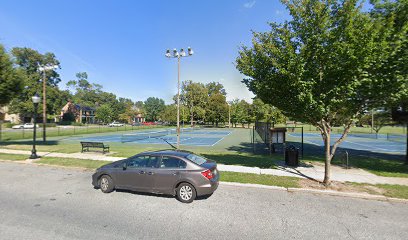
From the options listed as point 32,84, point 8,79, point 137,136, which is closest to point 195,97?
point 137,136

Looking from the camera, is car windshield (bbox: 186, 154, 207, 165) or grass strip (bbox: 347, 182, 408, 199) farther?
grass strip (bbox: 347, 182, 408, 199)

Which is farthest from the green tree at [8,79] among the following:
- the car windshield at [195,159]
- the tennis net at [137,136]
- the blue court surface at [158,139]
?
the car windshield at [195,159]

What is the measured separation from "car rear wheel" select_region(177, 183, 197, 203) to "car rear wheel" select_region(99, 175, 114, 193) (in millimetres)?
2585

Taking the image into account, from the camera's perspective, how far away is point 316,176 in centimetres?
996

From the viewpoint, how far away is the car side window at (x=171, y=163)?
6820mm

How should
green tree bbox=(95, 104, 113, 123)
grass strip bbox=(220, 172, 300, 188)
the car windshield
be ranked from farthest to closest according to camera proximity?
green tree bbox=(95, 104, 113, 123) < grass strip bbox=(220, 172, 300, 188) < the car windshield

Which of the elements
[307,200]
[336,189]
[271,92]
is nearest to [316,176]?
[336,189]

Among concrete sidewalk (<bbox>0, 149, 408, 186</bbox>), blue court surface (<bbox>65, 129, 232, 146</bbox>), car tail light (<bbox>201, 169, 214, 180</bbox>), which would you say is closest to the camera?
car tail light (<bbox>201, 169, 214, 180</bbox>)

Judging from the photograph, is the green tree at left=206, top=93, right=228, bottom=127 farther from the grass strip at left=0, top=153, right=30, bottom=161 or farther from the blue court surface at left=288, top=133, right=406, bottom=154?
the grass strip at left=0, top=153, right=30, bottom=161

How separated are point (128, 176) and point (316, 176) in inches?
329

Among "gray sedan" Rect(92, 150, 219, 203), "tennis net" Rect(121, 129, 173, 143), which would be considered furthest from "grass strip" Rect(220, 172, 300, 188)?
"tennis net" Rect(121, 129, 173, 143)

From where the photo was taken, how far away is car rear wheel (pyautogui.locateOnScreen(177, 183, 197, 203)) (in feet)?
21.8

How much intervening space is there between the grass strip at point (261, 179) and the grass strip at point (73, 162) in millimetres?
7309

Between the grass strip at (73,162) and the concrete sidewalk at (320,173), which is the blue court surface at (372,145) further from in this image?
the grass strip at (73,162)
